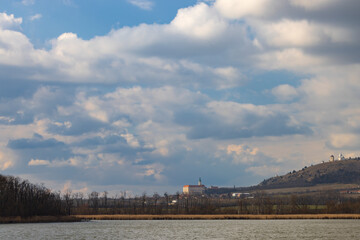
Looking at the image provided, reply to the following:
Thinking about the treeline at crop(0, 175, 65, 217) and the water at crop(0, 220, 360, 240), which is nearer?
the water at crop(0, 220, 360, 240)

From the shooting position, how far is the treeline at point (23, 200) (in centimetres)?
13650

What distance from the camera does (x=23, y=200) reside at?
479ft

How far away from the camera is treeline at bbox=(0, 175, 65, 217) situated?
136500 mm

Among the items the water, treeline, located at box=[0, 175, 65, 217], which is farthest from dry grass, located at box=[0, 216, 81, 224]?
the water

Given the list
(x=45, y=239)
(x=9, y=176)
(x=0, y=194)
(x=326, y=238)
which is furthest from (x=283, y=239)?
(x=9, y=176)

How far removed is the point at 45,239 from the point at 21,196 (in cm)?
6673

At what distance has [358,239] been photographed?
80062 mm

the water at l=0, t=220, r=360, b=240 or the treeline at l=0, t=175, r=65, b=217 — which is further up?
the treeline at l=0, t=175, r=65, b=217

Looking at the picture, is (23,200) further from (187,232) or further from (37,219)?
(187,232)

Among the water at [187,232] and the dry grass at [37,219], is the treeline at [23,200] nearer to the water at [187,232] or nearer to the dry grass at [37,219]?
the dry grass at [37,219]

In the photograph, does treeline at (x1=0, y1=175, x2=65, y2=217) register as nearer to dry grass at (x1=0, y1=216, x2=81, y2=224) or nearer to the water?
dry grass at (x1=0, y1=216, x2=81, y2=224)

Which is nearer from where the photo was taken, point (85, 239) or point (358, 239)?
point (358, 239)

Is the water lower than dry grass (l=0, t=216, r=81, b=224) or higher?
lower

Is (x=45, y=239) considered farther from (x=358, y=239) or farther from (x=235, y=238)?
(x=358, y=239)
